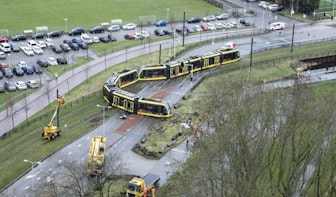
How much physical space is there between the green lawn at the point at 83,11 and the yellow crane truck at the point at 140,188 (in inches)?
2991

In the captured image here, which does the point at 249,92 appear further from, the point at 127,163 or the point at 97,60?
the point at 97,60

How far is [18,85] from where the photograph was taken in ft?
314

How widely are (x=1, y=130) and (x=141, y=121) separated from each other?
2024 cm

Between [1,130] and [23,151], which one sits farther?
[1,130]

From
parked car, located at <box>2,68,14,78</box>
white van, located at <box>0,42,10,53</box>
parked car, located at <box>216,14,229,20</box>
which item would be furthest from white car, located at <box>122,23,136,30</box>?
parked car, located at <box>2,68,14,78</box>

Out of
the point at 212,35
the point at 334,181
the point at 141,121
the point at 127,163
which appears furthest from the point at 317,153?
the point at 212,35

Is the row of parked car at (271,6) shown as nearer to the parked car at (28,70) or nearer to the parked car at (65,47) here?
the parked car at (65,47)

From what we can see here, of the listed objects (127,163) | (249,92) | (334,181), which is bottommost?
(127,163)

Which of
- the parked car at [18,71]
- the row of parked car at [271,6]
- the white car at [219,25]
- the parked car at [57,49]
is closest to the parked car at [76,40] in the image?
the parked car at [57,49]

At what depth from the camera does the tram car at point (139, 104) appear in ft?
271

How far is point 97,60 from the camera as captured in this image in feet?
364

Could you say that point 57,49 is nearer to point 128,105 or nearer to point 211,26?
point 128,105

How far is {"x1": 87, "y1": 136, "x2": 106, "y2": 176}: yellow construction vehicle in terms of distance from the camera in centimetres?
6344

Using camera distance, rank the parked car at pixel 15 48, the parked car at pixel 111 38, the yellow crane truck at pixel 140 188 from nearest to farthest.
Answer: the yellow crane truck at pixel 140 188
the parked car at pixel 15 48
the parked car at pixel 111 38
